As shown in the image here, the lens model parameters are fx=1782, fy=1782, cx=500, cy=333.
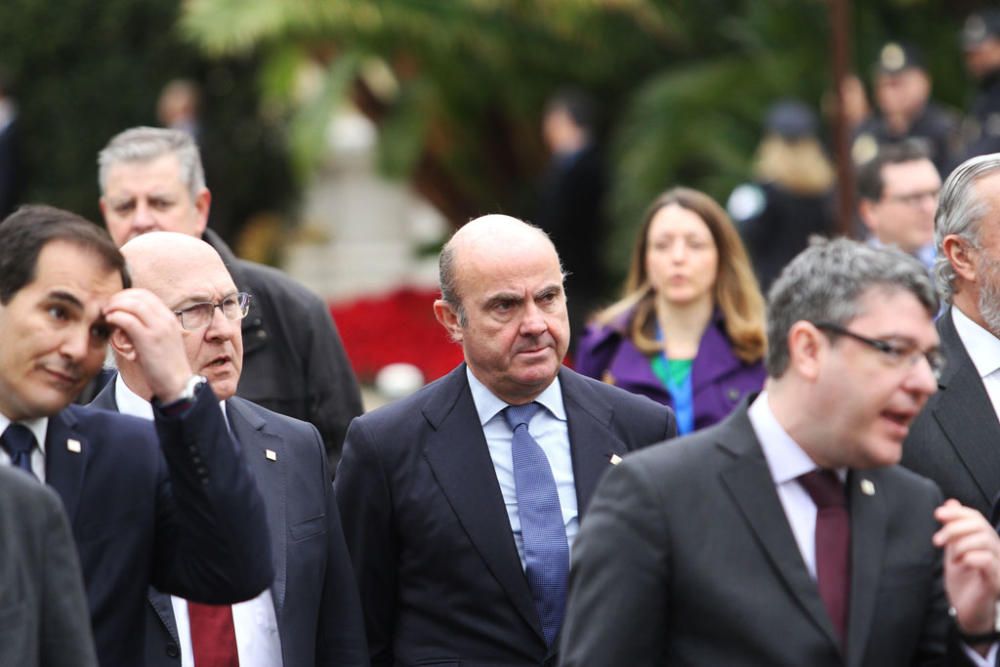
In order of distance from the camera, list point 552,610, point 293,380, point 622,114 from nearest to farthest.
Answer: point 552,610
point 293,380
point 622,114

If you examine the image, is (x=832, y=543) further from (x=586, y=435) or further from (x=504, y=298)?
(x=504, y=298)

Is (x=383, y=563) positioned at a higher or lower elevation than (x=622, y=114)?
lower

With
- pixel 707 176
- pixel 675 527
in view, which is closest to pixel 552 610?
pixel 675 527

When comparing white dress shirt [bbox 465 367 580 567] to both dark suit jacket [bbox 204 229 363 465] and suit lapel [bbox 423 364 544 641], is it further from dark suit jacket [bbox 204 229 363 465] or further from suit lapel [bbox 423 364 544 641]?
dark suit jacket [bbox 204 229 363 465]

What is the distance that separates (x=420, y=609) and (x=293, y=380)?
171 cm

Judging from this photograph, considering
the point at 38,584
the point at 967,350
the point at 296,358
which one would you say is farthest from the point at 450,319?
the point at 38,584

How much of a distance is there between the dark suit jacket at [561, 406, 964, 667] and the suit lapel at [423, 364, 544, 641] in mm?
963

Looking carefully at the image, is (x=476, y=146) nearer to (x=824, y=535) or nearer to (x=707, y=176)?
(x=707, y=176)

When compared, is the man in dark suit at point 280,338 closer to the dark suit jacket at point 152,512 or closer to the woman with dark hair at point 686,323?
the woman with dark hair at point 686,323

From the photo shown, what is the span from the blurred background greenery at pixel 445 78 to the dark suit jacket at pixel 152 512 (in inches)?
405

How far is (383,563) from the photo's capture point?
4.83 metres

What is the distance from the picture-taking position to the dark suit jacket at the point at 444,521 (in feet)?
15.3

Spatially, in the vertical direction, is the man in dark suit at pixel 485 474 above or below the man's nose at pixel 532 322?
below

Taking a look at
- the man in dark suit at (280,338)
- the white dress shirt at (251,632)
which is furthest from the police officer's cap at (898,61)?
the white dress shirt at (251,632)
